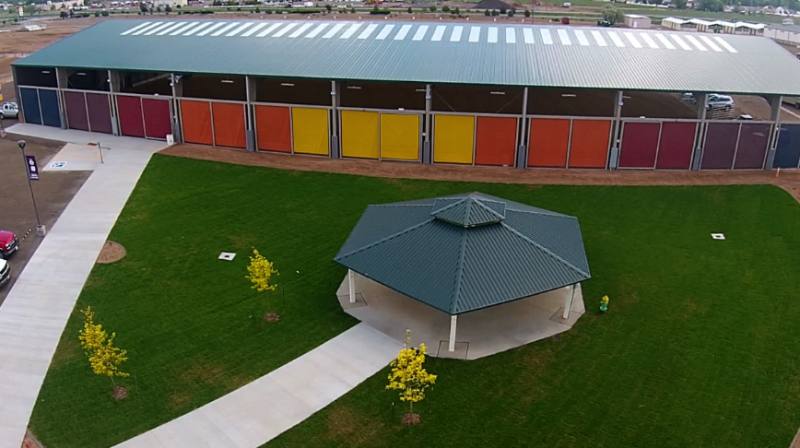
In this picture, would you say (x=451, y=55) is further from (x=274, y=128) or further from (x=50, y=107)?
(x=50, y=107)

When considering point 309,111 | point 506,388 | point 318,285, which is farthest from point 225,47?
point 506,388

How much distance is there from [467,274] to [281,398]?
25.7 feet

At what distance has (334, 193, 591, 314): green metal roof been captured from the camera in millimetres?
23188

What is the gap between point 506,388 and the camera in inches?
856

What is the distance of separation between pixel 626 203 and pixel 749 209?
6.71 meters

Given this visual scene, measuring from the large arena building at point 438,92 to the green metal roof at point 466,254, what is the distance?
48.9ft

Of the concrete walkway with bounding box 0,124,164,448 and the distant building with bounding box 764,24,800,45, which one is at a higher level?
the distant building with bounding box 764,24,800,45

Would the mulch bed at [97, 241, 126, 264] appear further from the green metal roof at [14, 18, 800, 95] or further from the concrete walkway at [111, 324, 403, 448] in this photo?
the green metal roof at [14, 18, 800, 95]

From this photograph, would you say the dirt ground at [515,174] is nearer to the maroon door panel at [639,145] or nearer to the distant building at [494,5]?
the maroon door panel at [639,145]

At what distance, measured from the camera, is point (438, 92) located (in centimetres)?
5222

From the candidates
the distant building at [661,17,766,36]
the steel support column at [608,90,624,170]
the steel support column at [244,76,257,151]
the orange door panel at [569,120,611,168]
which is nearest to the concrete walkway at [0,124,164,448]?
the steel support column at [244,76,257,151]

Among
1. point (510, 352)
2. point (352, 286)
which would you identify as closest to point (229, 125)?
point (352, 286)

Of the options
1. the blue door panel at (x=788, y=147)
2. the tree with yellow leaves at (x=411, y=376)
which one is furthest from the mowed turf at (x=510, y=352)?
the blue door panel at (x=788, y=147)

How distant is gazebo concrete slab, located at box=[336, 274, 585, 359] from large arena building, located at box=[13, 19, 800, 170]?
16.6 metres
